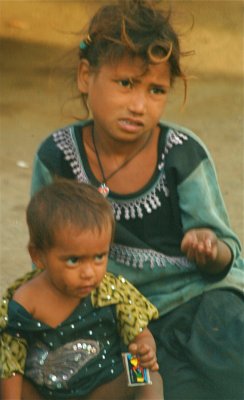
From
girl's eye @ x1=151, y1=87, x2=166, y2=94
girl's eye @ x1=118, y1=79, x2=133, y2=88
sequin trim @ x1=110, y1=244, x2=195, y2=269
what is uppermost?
girl's eye @ x1=118, y1=79, x2=133, y2=88

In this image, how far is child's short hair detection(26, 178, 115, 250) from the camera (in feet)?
9.13

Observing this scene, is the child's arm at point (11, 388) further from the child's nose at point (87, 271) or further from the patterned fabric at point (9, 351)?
the child's nose at point (87, 271)

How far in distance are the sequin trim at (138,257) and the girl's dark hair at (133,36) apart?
20.8 inches

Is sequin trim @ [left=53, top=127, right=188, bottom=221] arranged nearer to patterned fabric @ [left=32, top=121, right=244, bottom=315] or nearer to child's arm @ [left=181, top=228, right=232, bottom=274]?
patterned fabric @ [left=32, top=121, right=244, bottom=315]

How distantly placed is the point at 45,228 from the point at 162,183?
0.58 meters

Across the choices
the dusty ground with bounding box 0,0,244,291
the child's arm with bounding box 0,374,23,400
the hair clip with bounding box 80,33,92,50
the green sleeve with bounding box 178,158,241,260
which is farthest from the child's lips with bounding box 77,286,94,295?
the dusty ground with bounding box 0,0,244,291

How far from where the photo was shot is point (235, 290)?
3369mm

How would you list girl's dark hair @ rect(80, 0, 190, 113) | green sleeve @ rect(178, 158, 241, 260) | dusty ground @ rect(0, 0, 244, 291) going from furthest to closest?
dusty ground @ rect(0, 0, 244, 291) < green sleeve @ rect(178, 158, 241, 260) < girl's dark hair @ rect(80, 0, 190, 113)

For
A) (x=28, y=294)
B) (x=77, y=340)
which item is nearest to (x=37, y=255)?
(x=28, y=294)

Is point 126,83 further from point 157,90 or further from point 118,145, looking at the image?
point 118,145

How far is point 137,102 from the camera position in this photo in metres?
3.14

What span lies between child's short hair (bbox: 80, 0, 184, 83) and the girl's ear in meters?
0.02

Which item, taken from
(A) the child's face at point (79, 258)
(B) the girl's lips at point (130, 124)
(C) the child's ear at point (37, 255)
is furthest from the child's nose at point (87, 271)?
(B) the girl's lips at point (130, 124)

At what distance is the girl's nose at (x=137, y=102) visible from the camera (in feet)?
10.3
